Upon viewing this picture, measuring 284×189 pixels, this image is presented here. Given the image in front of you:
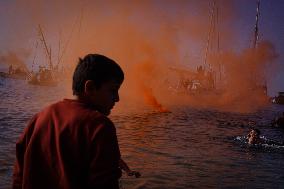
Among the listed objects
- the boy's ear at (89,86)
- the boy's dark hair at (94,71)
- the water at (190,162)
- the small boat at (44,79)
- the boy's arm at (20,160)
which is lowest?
the water at (190,162)

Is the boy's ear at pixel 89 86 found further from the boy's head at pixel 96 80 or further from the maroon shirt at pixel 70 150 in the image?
the maroon shirt at pixel 70 150

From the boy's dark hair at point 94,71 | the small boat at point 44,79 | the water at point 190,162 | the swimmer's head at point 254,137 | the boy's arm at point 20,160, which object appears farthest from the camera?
the small boat at point 44,79

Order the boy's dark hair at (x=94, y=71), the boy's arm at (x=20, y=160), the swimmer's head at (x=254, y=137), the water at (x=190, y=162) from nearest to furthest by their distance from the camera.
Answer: the boy's dark hair at (x=94, y=71) < the boy's arm at (x=20, y=160) < the water at (x=190, y=162) < the swimmer's head at (x=254, y=137)

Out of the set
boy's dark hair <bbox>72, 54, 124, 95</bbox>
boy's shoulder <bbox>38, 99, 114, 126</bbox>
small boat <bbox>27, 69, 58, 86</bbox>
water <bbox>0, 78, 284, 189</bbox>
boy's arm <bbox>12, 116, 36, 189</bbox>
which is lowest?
water <bbox>0, 78, 284, 189</bbox>

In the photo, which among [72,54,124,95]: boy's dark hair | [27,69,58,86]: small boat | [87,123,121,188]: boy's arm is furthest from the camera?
[27,69,58,86]: small boat

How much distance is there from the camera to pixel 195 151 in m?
18.4

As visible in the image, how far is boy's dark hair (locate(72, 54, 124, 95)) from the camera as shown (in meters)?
2.61

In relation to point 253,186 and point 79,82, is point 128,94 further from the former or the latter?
point 79,82

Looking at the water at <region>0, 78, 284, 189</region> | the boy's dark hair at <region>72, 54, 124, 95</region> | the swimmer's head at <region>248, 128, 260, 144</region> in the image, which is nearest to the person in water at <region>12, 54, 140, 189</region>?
the boy's dark hair at <region>72, 54, 124, 95</region>

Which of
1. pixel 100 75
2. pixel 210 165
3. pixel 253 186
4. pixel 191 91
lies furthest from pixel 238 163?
pixel 191 91

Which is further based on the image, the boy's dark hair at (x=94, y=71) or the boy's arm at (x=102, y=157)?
the boy's dark hair at (x=94, y=71)

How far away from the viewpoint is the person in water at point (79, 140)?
2.32 meters

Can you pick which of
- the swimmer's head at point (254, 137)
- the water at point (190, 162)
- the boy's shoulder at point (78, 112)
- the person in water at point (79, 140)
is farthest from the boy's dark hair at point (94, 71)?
the swimmer's head at point (254, 137)

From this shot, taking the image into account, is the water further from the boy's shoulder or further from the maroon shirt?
the boy's shoulder
